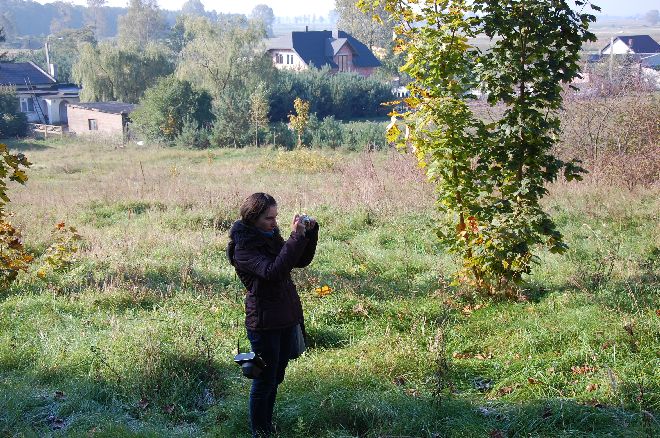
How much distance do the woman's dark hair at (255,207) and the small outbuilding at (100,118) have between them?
4011cm

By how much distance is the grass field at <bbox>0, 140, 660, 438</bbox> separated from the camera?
460 centimetres

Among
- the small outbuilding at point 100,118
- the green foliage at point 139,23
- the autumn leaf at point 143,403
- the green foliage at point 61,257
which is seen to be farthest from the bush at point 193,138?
the green foliage at point 139,23

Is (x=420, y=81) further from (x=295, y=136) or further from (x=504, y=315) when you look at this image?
(x=295, y=136)

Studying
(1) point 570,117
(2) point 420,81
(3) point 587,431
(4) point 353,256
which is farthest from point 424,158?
(1) point 570,117

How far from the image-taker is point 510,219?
6688 mm

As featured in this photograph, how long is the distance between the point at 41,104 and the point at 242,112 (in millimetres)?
25078

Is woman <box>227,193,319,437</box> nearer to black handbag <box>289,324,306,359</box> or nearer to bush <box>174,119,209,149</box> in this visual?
black handbag <box>289,324,306,359</box>

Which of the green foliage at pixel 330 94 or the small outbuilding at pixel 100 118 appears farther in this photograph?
the green foliage at pixel 330 94

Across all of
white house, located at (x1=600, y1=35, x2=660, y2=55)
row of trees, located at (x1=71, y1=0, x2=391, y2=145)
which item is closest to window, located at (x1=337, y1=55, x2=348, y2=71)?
row of trees, located at (x1=71, y1=0, x2=391, y2=145)

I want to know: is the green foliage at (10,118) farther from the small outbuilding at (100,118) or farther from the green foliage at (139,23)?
the green foliage at (139,23)

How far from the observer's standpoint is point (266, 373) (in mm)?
4262

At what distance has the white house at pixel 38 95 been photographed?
54.6 m

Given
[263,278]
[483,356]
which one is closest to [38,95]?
[483,356]

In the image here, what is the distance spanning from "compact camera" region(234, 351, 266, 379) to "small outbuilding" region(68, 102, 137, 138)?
40.3 m
